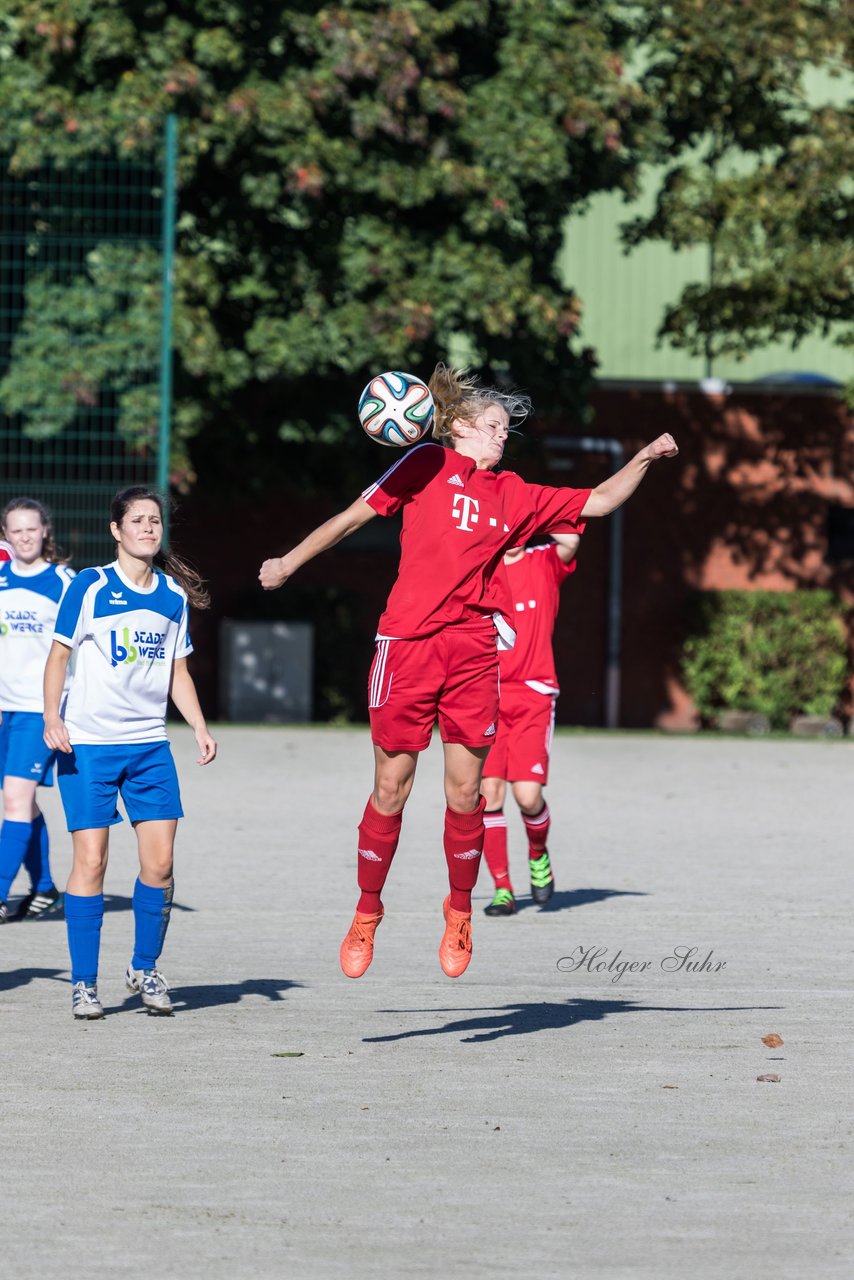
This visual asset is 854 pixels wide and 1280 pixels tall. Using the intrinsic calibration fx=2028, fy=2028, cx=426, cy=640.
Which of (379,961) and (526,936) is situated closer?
(379,961)

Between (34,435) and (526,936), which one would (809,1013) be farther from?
(34,435)

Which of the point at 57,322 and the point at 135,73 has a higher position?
the point at 135,73

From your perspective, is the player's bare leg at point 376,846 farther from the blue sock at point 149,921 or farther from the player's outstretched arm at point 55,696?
the player's outstretched arm at point 55,696

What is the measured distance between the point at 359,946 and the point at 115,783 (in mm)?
1065

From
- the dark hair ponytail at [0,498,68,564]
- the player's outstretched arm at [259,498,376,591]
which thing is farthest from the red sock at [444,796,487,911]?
the dark hair ponytail at [0,498,68,564]

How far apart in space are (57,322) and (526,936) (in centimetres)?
1246

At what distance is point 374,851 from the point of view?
22.8 ft

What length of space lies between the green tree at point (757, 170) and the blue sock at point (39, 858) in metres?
14.1

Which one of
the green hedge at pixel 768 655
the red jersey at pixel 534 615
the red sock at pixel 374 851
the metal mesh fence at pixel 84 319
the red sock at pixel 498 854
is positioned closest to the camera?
the red sock at pixel 374 851

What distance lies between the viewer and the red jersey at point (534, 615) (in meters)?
9.80

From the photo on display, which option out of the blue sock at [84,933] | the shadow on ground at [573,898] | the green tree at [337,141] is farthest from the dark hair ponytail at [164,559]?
the green tree at [337,141]

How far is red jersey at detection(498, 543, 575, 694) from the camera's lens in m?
9.80

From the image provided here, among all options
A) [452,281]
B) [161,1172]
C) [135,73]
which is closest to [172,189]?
[135,73]

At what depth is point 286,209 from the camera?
20766mm
